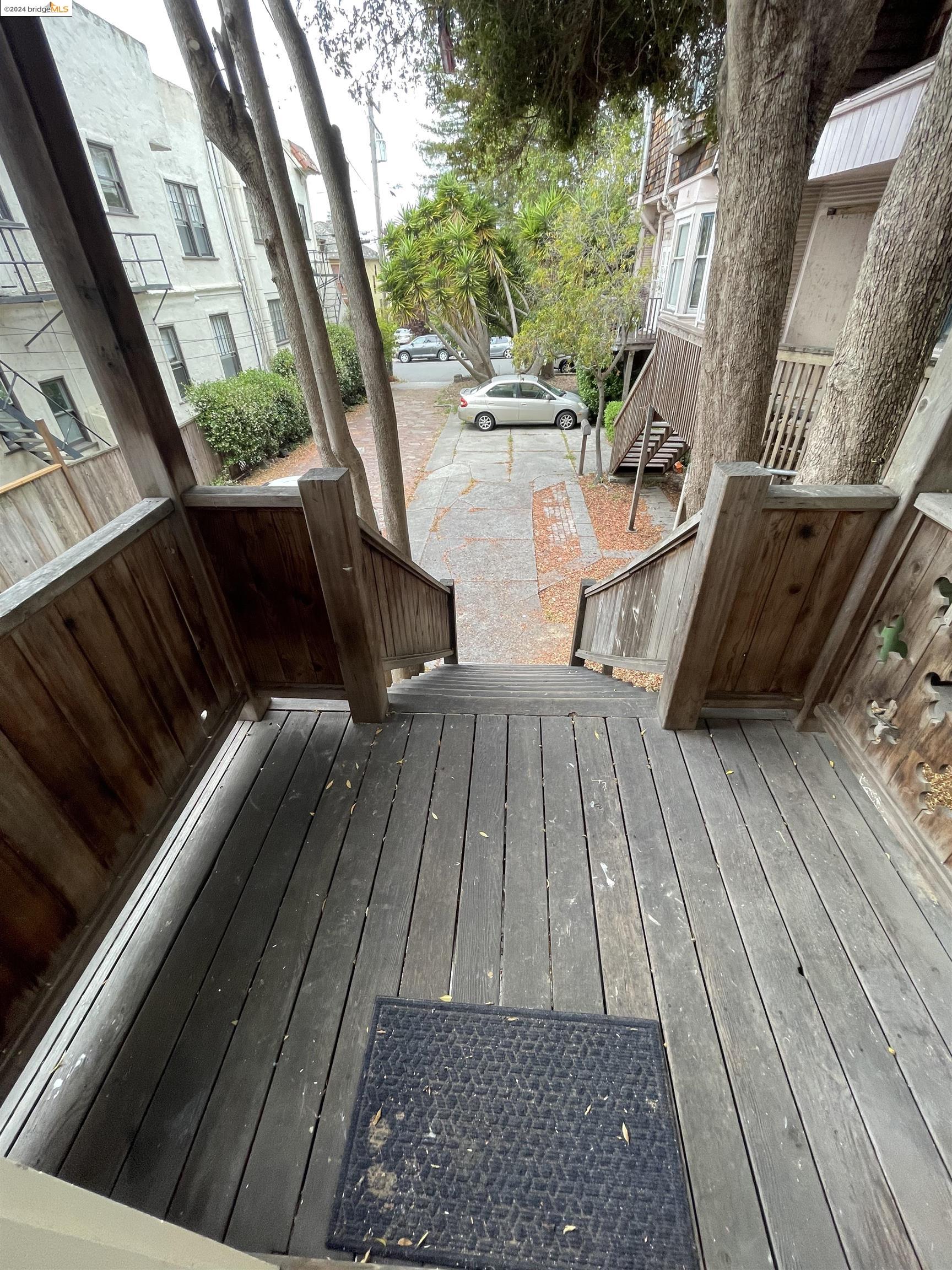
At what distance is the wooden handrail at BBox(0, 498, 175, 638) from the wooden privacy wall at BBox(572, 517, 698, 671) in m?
1.84

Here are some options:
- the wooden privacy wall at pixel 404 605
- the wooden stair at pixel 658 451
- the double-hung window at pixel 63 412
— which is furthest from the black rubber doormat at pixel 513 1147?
the wooden stair at pixel 658 451

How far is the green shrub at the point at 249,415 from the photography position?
9.42 meters

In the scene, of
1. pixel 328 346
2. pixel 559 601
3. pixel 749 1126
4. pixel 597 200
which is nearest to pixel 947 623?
pixel 749 1126

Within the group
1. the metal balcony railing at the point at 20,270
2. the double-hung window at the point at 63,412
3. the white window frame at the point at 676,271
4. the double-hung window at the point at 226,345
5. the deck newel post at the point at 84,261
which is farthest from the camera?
the double-hung window at the point at 226,345

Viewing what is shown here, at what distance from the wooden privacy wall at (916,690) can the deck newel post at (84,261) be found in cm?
232

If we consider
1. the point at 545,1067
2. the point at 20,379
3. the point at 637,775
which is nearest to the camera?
the point at 545,1067

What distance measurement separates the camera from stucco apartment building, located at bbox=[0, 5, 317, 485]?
6.30 metres

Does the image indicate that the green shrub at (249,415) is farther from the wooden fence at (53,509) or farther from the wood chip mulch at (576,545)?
the wood chip mulch at (576,545)

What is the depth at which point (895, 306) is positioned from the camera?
2.11 meters

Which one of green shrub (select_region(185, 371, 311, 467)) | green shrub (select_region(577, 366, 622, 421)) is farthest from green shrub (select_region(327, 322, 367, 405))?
Answer: green shrub (select_region(577, 366, 622, 421))

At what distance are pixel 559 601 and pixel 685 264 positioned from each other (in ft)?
19.8

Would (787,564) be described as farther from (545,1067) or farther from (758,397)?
(545,1067)

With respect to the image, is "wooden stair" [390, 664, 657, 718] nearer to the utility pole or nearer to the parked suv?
the utility pole

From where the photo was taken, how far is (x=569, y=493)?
935 centimetres
